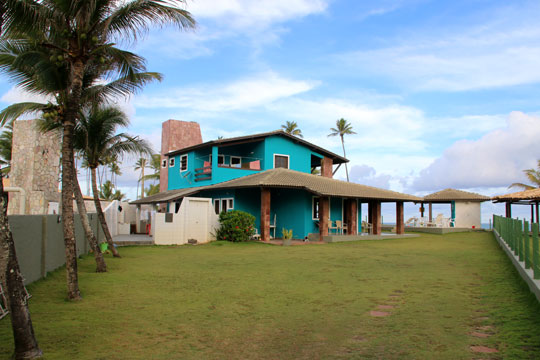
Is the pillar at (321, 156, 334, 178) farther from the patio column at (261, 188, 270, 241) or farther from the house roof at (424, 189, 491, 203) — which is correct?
the patio column at (261, 188, 270, 241)

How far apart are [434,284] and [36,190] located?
1779 cm

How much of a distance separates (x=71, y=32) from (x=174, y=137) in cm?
2664

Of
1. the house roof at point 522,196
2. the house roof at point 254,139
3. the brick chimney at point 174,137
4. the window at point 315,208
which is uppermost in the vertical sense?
the brick chimney at point 174,137

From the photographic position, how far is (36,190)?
19.5 meters

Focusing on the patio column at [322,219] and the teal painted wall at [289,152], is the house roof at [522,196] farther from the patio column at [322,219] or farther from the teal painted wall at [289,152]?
the patio column at [322,219]

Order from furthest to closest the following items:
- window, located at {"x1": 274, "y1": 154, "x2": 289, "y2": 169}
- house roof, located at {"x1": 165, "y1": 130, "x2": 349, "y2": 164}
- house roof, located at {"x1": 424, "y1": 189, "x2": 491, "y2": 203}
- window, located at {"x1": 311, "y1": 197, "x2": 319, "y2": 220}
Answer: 1. house roof, located at {"x1": 424, "y1": 189, "x2": 491, "y2": 203}
2. window, located at {"x1": 274, "y1": 154, "x2": 289, "y2": 169}
3. house roof, located at {"x1": 165, "y1": 130, "x2": 349, "y2": 164}
4. window, located at {"x1": 311, "y1": 197, "x2": 319, "y2": 220}

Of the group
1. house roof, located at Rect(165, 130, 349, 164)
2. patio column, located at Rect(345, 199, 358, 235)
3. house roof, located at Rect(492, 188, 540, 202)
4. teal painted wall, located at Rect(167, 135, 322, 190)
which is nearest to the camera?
patio column, located at Rect(345, 199, 358, 235)

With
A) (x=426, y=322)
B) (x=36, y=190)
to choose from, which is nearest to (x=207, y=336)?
(x=426, y=322)

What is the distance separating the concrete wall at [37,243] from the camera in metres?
8.30

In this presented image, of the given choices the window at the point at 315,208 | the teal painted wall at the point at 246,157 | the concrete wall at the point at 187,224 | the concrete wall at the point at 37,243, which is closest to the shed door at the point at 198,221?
the concrete wall at the point at 187,224

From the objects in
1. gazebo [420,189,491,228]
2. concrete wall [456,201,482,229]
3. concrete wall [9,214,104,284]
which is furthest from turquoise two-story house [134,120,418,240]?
concrete wall [9,214,104,284]

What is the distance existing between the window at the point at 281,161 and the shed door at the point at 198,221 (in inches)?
285

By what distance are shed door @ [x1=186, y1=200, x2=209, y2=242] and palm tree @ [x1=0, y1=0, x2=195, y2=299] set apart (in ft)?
39.9

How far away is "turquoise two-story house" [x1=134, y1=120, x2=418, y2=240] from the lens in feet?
73.4
